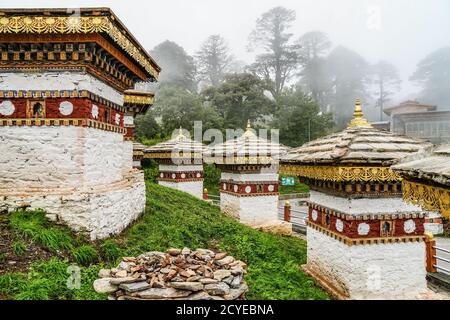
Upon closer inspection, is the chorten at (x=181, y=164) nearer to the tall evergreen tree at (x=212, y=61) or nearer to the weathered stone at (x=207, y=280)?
→ the weathered stone at (x=207, y=280)

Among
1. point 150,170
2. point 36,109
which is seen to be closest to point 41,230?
point 36,109

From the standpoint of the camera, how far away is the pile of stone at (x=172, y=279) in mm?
4309

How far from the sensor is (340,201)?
6027 millimetres

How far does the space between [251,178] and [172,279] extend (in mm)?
7247

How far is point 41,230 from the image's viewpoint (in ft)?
18.0

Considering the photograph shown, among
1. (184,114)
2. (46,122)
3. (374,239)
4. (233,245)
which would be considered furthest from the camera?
(184,114)

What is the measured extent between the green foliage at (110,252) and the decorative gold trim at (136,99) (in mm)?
6380

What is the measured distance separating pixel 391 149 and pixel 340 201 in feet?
3.79

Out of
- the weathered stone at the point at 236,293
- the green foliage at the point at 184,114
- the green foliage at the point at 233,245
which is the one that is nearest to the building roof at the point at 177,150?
the green foliage at the point at 233,245

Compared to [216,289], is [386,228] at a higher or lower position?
higher

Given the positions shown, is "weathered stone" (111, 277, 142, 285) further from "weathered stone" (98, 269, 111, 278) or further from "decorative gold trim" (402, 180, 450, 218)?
"decorative gold trim" (402, 180, 450, 218)

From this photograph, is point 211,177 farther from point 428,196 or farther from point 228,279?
point 428,196
